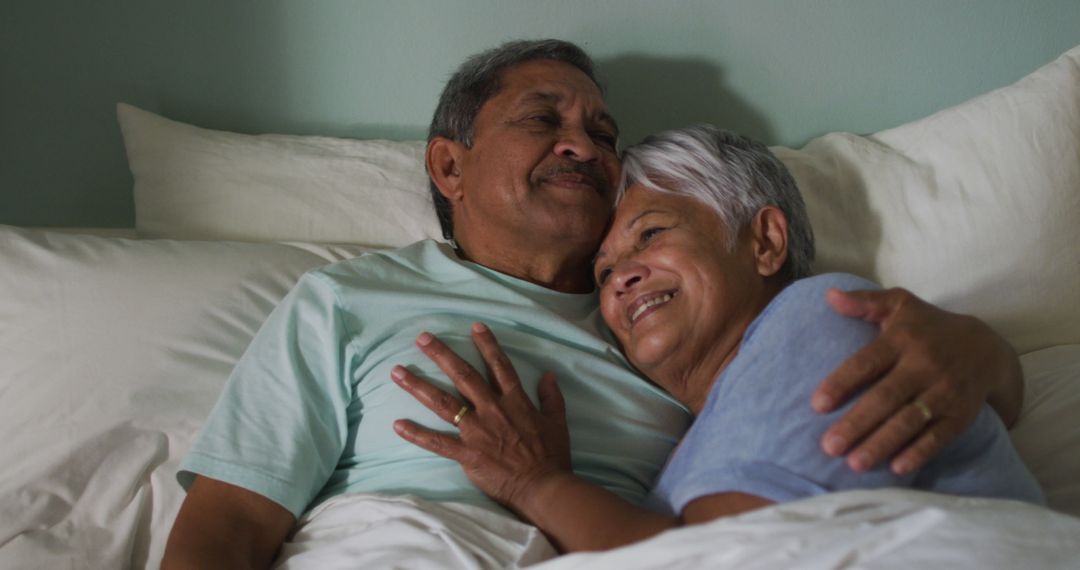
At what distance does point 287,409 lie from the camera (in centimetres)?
129

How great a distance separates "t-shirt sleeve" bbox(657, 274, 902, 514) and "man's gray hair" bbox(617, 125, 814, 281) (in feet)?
0.84

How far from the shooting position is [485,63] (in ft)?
5.41

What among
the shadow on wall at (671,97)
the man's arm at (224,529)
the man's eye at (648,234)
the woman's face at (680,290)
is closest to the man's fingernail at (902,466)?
the woman's face at (680,290)

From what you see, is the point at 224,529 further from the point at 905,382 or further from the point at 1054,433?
the point at 1054,433

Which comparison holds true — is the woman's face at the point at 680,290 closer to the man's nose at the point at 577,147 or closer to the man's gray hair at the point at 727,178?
the man's gray hair at the point at 727,178

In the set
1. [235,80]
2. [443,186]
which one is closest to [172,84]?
[235,80]

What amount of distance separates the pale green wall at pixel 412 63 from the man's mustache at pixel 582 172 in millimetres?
479

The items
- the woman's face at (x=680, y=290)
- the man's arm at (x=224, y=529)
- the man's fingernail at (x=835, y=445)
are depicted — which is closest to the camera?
the man's fingernail at (x=835, y=445)

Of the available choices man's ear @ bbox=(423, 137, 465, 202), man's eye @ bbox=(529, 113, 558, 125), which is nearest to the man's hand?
man's eye @ bbox=(529, 113, 558, 125)

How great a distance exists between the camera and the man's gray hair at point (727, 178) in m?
1.35

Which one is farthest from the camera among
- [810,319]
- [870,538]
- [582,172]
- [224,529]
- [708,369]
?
[582,172]

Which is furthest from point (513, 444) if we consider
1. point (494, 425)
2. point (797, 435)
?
point (797, 435)

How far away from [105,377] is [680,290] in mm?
826

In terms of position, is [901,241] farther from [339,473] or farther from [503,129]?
[339,473]
